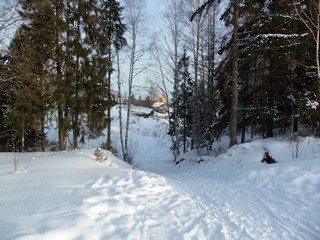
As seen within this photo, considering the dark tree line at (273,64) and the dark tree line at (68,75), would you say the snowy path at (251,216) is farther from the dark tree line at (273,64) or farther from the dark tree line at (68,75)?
the dark tree line at (68,75)

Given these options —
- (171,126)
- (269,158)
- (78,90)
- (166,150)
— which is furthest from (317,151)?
(166,150)

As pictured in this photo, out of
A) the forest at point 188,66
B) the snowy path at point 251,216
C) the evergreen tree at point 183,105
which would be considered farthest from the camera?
the evergreen tree at point 183,105

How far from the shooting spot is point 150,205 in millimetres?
5789

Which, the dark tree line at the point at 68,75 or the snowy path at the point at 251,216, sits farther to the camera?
the dark tree line at the point at 68,75

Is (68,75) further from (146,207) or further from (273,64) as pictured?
(146,207)

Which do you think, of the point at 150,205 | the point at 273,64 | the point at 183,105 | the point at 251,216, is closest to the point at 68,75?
the point at 273,64

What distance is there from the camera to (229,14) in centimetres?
1512

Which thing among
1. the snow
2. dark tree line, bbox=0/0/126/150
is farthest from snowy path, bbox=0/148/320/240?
dark tree line, bbox=0/0/126/150

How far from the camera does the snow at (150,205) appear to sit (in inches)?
170

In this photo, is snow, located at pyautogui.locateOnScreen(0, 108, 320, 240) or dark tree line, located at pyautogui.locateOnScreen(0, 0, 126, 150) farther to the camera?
dark tree line, located at pyautogui.locateOnScreen(0, 0, 126, 150)

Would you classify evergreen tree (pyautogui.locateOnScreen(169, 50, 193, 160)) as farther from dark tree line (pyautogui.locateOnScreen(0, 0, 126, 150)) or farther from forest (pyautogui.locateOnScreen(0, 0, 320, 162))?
dark tree line (pyautogui.locateOnScreen(0, 0, 126, 150))

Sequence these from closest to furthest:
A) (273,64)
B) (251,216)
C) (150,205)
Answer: (251,216), (150,205), (273,64)

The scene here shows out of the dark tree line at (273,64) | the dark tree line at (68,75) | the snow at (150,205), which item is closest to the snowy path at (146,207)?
the snow at (150,205)

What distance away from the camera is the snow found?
4.31m
